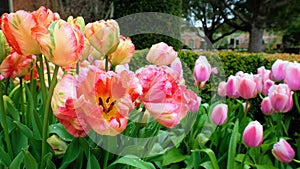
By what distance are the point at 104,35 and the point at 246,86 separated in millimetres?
555

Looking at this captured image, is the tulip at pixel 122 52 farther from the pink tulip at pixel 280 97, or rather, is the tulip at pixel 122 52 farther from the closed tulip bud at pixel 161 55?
the pink tulip at pixel 280 97

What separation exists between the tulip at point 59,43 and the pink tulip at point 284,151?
2.39ft

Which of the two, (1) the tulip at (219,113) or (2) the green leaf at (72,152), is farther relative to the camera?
(1) the tulip at (219,113)

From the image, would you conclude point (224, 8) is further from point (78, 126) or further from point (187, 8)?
point (78, 126)

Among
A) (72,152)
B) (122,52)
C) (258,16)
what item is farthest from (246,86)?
(258,16)

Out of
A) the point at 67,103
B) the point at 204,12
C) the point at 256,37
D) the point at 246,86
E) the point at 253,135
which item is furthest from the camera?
the point at 204,12

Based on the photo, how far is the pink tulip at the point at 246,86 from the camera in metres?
0.95

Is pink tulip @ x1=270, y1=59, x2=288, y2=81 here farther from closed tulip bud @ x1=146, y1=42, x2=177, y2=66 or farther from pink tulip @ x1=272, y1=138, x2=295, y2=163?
closed tulip bud @ x1=146, y1=42, x2=177, y2=66

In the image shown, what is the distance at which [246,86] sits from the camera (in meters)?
0.96

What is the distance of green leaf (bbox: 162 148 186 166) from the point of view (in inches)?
34.6

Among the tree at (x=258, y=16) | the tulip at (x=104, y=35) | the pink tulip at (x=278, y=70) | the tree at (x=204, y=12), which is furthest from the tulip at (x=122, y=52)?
the tree at (x=204, y=12)

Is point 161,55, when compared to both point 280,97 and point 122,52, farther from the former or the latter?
point 280,97

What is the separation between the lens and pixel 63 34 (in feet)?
1.40

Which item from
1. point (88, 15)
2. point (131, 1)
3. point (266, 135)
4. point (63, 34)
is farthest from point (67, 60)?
point (131, 1)
